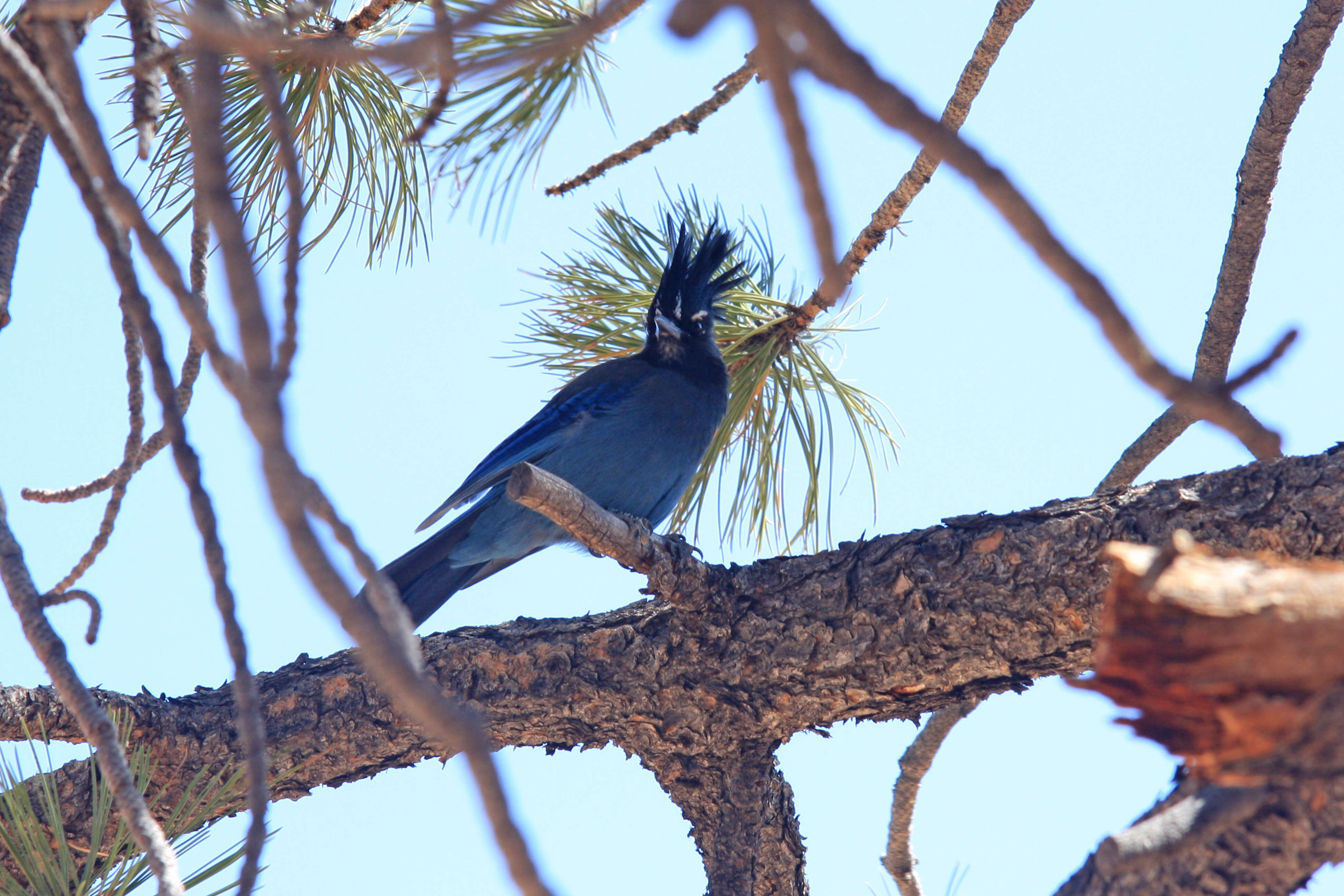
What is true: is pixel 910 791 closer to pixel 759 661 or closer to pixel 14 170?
pixel 759 661

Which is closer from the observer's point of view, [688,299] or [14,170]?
[14,170]

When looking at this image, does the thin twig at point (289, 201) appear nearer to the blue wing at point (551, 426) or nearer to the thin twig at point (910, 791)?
the thin twig at point (910, 791)

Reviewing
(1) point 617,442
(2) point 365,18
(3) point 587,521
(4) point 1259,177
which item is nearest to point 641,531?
(3) point 587,521

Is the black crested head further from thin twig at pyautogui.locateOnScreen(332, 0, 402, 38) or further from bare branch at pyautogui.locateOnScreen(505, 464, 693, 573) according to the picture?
thin twig at pyautogui.locateOnScreen(332, 0, 402, 38)

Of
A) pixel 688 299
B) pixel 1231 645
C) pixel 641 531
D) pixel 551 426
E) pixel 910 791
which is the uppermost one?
pixel 688 299

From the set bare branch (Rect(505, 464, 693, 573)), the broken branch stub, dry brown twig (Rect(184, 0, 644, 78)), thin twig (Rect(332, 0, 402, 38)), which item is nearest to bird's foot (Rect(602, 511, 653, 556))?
bare branch (Rect(505, 464, 693, 573))

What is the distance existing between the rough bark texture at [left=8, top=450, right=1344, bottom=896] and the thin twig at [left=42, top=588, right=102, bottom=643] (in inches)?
44.2

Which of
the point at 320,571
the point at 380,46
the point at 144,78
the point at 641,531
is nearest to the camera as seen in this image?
the point at 320,571

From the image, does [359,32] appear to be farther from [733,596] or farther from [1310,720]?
[1310,720]

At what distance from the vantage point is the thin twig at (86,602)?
151 cm

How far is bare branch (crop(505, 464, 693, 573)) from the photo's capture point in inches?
94.7

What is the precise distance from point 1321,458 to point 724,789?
160 centimetres

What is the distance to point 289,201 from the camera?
97 cm

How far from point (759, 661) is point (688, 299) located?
6.05 feet
